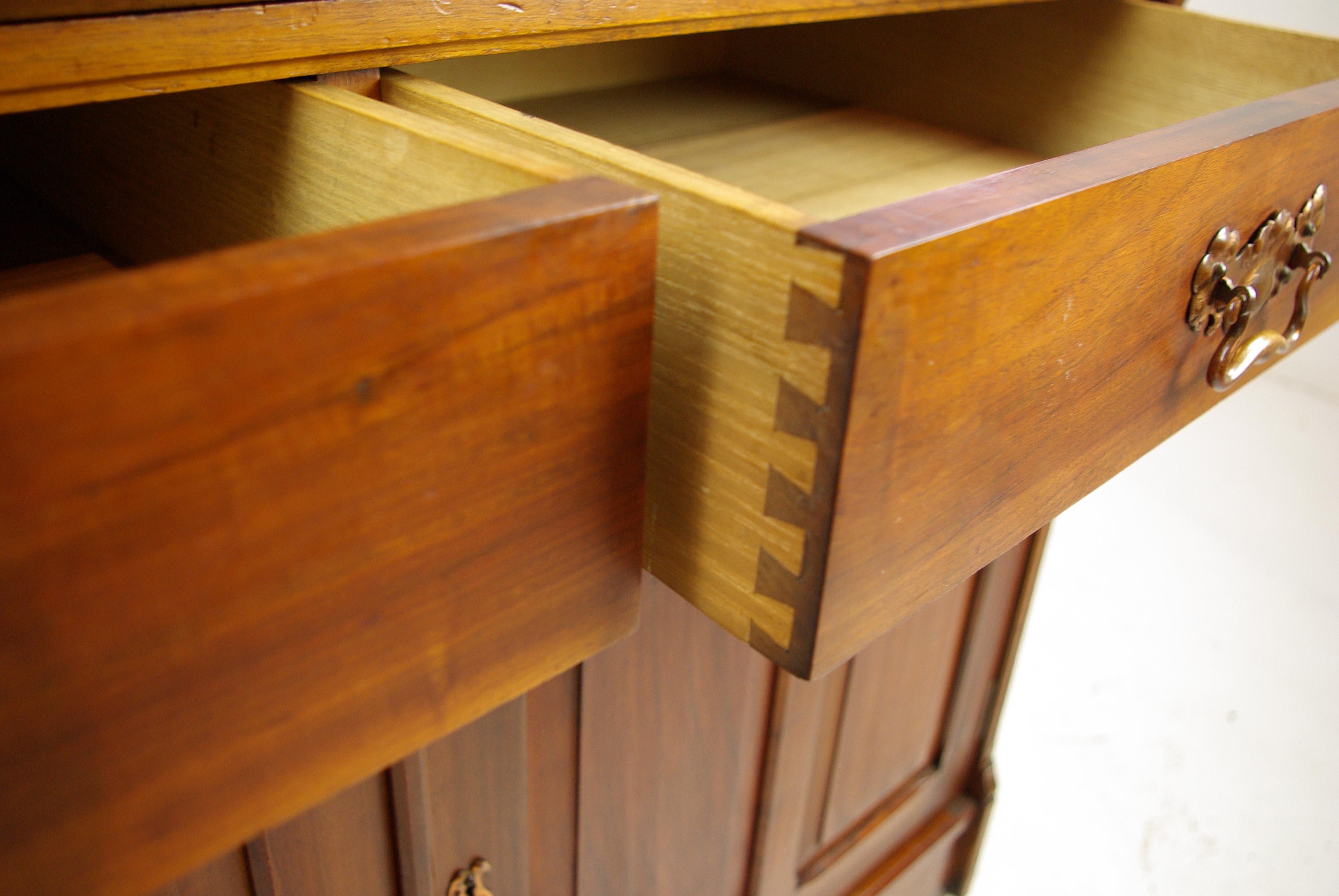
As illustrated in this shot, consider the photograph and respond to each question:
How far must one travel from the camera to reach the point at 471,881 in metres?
0.53

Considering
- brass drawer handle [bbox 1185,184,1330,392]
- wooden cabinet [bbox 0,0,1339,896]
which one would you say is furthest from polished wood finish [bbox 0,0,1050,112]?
brass drawer handle [bbox 1185,184,1330,392]

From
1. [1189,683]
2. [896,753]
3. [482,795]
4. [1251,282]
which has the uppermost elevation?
[1251,282]

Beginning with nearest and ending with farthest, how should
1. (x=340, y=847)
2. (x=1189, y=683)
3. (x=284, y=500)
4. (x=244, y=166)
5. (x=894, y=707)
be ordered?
(x=284, y=500), (x=244, y=166), (x=340, y=847), (x=894, y=707), (x=1189, y=683)

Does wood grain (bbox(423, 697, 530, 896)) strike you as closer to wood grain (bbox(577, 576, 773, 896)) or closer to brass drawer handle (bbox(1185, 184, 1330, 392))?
wood grain (bbox(577, 576, 773, 896))

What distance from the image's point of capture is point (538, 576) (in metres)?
0.30

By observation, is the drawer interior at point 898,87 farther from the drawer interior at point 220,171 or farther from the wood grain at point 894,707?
the wood grain at point 894,707

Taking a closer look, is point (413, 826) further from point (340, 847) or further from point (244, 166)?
point (244, 166)

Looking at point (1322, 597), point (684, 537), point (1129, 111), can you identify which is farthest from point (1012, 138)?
point (1322, 597)

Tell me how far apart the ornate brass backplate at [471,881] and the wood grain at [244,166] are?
0.34 metres

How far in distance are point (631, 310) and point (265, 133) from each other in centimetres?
17

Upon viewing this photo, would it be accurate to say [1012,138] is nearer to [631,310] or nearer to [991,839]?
[631,310]

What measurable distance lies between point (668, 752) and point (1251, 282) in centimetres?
42

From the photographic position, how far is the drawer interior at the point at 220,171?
0.98ft

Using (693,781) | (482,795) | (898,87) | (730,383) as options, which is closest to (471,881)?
(482,795)
